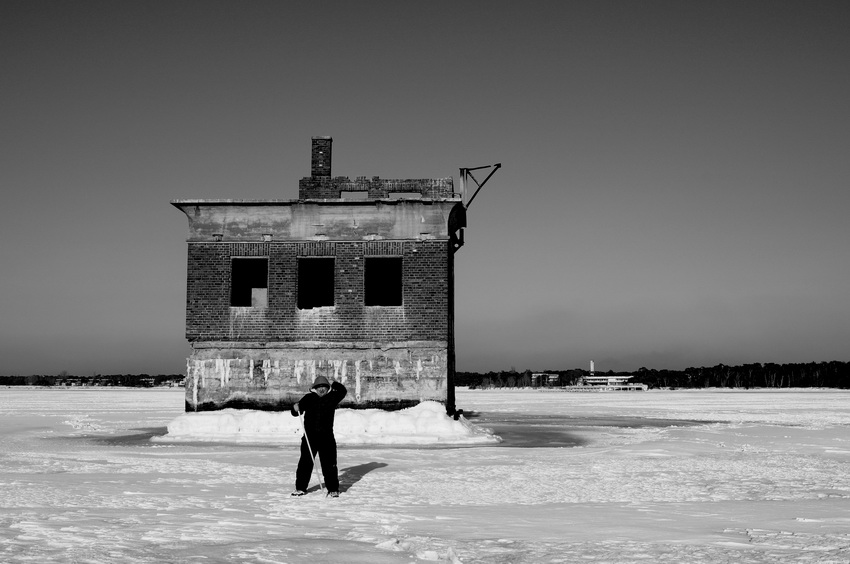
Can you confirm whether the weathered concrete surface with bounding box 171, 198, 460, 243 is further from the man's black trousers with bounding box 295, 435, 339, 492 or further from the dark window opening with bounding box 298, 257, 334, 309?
the man's black trousers with bounding box 295, 435, 339, 492

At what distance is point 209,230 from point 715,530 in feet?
52.1

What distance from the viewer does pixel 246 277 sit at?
875 inches

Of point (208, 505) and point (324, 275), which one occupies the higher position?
point (324, 275)

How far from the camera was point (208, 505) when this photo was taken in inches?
334

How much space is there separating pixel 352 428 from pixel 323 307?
3438 millimetres

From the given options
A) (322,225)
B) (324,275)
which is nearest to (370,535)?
(322,225)

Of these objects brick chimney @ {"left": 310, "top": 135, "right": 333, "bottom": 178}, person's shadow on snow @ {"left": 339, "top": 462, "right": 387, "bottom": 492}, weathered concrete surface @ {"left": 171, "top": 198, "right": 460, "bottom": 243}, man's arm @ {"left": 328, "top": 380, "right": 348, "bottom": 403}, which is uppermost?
brick chimney @ {"left": 310, "top": 135, "right": 333, "bottom": 178}

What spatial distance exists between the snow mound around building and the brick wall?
7.09ft

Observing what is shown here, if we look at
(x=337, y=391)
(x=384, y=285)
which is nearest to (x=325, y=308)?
(x=384, y=285)

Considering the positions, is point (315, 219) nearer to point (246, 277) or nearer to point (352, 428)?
point (246, 277)

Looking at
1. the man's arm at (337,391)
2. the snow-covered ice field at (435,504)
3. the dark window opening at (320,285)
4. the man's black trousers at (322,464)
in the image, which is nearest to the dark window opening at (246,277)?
the dark window opening at (320,285)

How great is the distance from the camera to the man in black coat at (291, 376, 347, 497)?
9133 mm

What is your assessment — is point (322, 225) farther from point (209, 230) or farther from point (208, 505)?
point (208, 505)

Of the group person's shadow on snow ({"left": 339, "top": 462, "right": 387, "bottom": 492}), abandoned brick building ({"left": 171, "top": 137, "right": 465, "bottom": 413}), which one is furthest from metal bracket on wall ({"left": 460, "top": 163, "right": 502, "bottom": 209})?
person's shadow on snow ({"left": 339, "top": 462, "right": 387, "bottom": 492})
